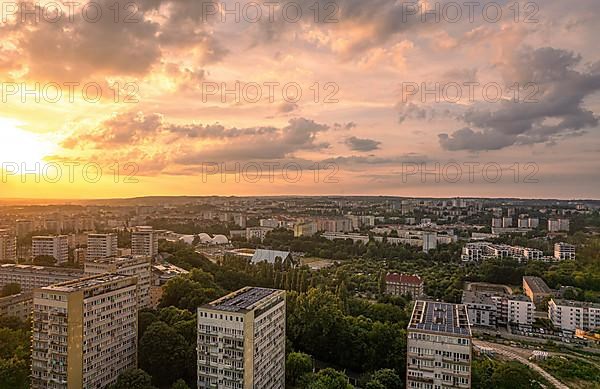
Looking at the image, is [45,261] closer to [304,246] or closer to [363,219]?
[304,246]

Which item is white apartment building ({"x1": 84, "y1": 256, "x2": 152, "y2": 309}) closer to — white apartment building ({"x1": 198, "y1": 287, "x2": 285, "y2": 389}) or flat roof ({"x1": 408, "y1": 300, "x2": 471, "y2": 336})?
white apartment building ({"x1": 198, "y1": 287, "x2": 285, "y2": 389})

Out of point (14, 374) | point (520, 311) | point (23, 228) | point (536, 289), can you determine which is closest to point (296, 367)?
point (14, 374)

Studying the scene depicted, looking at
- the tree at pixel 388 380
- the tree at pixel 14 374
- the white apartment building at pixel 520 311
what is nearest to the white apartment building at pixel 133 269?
the tree at pixel 14 374

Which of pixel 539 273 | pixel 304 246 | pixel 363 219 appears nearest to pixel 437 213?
pixel 363 219

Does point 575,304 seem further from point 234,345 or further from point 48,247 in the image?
point 48,247

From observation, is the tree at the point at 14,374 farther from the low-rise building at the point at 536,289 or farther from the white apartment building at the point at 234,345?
the low-rise building at the point at 536,289

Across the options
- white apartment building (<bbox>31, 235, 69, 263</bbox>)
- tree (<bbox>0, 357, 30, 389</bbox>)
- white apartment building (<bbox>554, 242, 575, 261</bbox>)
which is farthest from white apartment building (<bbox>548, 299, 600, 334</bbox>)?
white apartment building (<bbox>31, 235, 69, 263</bbox>)
